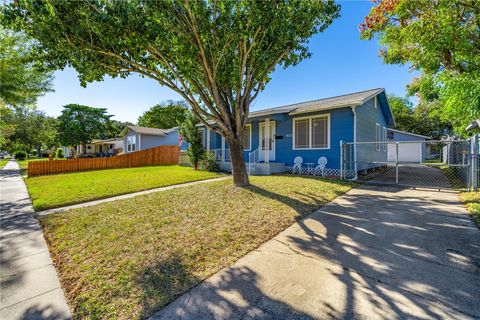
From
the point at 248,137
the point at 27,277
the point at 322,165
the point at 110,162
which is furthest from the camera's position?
the point at 110,162

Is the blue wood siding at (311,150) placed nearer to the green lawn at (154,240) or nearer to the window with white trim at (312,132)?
the window with white trim at (312,132)

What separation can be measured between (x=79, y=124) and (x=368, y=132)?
130ft

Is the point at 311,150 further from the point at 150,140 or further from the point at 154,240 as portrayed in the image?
the point at 150,140

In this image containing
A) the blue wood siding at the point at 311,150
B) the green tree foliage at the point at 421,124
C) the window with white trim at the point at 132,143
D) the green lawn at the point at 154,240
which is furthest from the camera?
the green tree foliage at the point at 421,124

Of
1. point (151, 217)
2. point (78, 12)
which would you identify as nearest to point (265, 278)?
point (151, 217)

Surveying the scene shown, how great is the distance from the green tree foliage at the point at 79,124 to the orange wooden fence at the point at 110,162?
20.4 m

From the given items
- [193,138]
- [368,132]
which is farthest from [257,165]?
[368,132]

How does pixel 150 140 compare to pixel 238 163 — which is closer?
pixel 238 163

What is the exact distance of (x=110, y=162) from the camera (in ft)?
55.9

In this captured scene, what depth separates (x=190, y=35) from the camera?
236 inches

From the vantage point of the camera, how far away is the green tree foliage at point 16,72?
35.1 feet

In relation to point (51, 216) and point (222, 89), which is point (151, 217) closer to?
point (51, 216)

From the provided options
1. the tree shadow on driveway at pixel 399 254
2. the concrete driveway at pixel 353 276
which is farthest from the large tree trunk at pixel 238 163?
the concrete driveway at pixel 353 276

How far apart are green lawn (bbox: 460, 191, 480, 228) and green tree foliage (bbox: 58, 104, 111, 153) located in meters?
40.3
